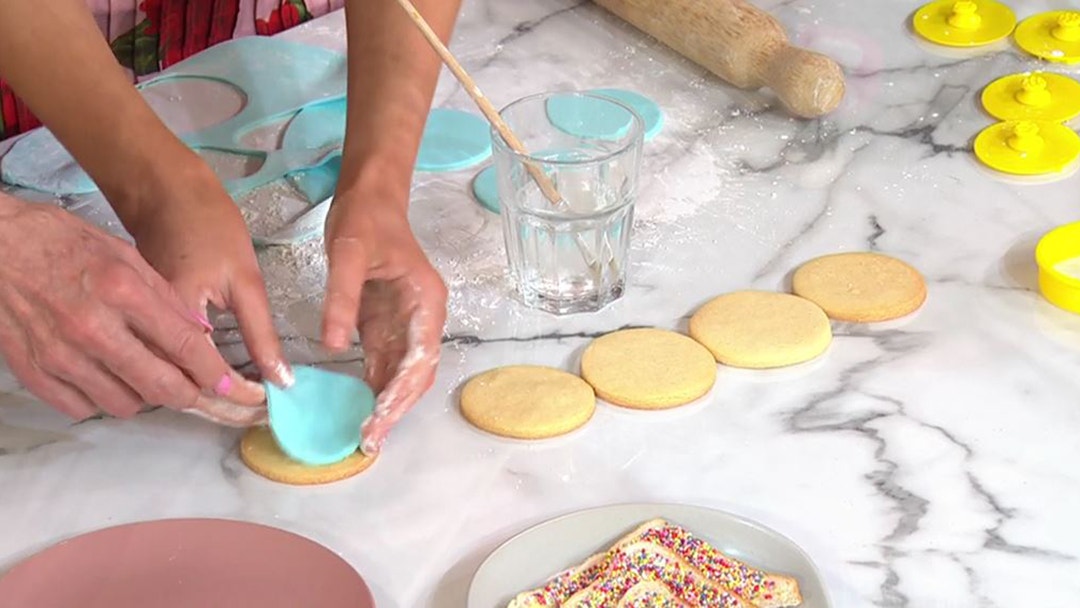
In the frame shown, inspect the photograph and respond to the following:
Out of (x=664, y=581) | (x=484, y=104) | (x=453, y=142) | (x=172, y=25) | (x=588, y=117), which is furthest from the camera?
(x=172, y=25)

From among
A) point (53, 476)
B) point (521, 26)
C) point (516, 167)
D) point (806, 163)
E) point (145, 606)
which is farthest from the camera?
point (521, 26)

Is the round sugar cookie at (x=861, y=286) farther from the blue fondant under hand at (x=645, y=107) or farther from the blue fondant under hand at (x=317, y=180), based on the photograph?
the blue fondant under hand at (x=317, y=180)

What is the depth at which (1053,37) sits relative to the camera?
1.49 metres

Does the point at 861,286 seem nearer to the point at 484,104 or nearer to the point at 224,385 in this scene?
the point at 484,104

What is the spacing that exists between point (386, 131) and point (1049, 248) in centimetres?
56

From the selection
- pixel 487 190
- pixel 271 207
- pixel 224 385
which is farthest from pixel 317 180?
pixel 224 385

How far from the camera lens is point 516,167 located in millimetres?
1137

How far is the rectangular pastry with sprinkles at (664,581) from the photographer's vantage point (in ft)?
2.84

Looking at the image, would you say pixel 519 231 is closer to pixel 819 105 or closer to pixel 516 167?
pixel 516 167

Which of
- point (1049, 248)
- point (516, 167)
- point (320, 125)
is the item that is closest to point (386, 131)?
point (516, 167)

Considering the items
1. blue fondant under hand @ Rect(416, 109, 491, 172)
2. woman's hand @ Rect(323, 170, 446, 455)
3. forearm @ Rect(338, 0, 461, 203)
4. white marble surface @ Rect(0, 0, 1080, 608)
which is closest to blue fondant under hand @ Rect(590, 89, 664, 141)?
white marble surface @ Rect(0, 0, 1080, 608)

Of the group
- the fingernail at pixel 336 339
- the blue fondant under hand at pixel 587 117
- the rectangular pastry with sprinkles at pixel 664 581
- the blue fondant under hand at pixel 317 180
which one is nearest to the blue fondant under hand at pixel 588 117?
the blue fondant under hand at pixel 587 117

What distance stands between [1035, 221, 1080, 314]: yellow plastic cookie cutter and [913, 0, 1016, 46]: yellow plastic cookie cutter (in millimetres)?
379

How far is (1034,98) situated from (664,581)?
2.46 ft
